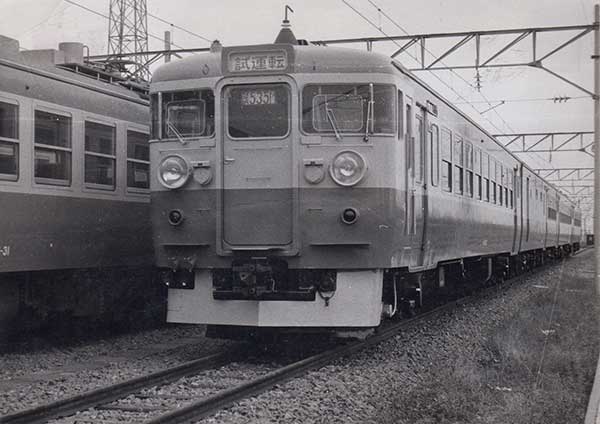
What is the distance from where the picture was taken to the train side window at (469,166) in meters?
12.8

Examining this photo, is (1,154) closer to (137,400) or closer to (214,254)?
(214,254)

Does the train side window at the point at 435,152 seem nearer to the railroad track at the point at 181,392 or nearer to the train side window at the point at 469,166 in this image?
the train side window at the point at 469,166

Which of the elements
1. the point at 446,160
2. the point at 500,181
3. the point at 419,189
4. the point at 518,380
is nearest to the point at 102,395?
the point at 518,380

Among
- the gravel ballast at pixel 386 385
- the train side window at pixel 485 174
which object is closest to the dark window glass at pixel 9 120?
the gravel ballast at pixel 386 385

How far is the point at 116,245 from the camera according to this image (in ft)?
34.4

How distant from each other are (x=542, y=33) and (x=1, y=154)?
12.0 metres

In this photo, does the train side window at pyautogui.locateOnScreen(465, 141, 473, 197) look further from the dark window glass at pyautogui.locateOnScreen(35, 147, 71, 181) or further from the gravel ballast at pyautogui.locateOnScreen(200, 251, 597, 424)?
the dark window glass at pyautogui.locateOnScreen(35, 147, 71, 181)

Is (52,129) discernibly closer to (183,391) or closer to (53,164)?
(53,164)

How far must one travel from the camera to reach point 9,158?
8594mm

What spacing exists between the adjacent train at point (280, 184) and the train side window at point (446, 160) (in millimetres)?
2157

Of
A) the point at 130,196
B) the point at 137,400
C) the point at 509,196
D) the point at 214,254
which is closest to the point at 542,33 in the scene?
the point at 509,196

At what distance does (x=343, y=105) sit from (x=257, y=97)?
87 cm

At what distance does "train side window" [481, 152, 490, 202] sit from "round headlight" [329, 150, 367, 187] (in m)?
6.58

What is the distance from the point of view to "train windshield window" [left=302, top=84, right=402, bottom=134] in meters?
8.39
